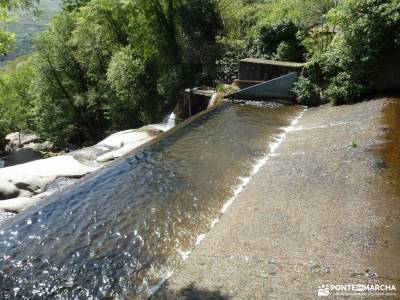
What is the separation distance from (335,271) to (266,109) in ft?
45.1

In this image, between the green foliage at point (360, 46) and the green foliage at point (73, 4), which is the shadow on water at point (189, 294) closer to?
the green foliage at point (360, 46)

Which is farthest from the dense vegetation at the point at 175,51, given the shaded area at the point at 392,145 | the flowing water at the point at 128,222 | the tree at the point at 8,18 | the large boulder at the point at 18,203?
the large boulder at the point at 18,203

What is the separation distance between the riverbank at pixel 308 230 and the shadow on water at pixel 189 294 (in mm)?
21

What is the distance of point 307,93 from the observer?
19109 millimetres

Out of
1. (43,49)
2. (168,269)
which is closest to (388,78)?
(168,269)

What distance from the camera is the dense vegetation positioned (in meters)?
17.2

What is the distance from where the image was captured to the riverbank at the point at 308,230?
635 centimetres

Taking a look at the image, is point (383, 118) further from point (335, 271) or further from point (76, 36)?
point (76, 36)

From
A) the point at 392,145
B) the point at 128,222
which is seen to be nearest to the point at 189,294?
the point at 128,222

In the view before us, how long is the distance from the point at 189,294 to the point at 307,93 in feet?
50.0

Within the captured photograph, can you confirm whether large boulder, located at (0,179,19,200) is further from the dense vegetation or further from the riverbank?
the dense vegetation

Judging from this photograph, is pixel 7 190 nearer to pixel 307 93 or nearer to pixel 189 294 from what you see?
pixel 189 294

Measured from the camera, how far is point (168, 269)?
7496 millimetres

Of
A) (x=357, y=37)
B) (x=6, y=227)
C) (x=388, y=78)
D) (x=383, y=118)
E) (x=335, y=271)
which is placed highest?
(x=357, y=37)
